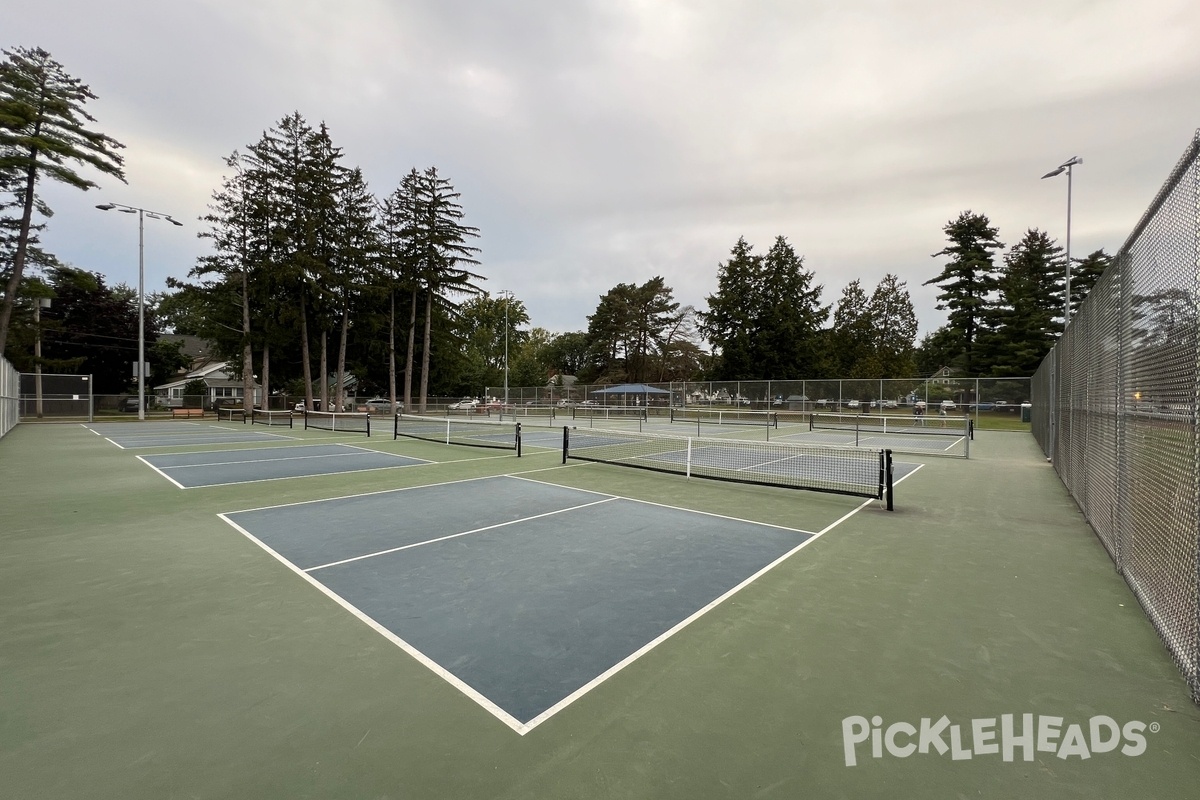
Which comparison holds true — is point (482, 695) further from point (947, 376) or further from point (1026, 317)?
point (947, 376)

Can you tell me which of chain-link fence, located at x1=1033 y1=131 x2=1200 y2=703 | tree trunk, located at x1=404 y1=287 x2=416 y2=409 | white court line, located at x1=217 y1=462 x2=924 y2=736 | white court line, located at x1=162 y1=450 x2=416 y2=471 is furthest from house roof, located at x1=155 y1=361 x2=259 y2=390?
chain-link fence, located at x1=1033 y1=131 x2=1200 y2=703

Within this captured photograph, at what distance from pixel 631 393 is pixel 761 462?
3243cm

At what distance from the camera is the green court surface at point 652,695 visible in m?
2.33

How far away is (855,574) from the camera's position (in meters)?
5.10

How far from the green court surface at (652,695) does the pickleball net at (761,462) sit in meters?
3.46

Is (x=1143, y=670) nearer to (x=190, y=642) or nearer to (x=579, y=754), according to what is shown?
(x=579, y=754)

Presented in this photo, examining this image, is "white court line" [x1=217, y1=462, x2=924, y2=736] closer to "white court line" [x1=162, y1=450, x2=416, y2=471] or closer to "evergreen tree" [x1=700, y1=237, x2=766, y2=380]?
"white court line" [x1=162, y1=450, x2=416, y2=471]

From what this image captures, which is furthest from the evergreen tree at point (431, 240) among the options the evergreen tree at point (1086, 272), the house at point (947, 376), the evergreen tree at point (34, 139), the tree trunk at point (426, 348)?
the evergreen tree at point (1086, 272)

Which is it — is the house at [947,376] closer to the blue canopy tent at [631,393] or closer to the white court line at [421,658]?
the blue canopy tent at [631,393]

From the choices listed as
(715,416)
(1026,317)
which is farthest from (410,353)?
(1026,317)

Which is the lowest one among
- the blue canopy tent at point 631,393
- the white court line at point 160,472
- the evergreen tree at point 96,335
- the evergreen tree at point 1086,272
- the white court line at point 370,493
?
the white court line at point 160,472

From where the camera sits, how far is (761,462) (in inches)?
527

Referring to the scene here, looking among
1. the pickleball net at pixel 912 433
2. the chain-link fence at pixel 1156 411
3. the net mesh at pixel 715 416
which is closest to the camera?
the chain-link fence at pixel 1156 411

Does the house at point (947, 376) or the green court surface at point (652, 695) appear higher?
the house at point (947, 376)
